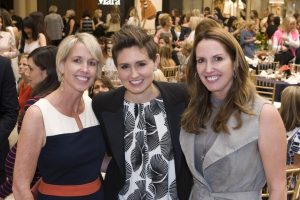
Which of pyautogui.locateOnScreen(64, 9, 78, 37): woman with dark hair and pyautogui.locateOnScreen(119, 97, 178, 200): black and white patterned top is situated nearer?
pyautogui.locateOnScreen(119, 97, 178, 200): black and white patterned top

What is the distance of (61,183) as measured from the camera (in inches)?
90.7

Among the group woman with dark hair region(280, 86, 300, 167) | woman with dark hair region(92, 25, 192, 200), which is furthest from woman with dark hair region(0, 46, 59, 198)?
woman with dark hair region(280, 86, 300, 167)

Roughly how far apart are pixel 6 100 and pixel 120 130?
2.89 ft

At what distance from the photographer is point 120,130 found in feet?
7.66

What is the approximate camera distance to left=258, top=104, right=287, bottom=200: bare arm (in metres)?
2.03

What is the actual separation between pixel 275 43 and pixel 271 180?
9.14m

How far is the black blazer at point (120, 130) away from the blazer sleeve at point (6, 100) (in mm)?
680

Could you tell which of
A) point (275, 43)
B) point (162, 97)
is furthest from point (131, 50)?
point (275, 43)

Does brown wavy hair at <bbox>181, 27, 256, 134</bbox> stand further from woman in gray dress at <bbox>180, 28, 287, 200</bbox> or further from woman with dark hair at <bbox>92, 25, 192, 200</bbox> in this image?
woman with dark hair at <bbox>92, 25, 192, 200</bbox>

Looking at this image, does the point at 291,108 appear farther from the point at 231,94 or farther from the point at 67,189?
the point at 67,189

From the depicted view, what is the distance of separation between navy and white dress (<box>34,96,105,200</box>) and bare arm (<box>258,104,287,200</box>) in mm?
784

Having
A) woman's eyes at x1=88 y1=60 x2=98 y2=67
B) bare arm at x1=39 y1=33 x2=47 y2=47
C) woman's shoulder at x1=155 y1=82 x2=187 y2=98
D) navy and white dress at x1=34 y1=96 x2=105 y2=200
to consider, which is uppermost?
woman's eyes at x1=88 y1=60 x2=98 y2=67

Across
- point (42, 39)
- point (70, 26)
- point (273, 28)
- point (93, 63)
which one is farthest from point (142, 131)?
point (70, 26)

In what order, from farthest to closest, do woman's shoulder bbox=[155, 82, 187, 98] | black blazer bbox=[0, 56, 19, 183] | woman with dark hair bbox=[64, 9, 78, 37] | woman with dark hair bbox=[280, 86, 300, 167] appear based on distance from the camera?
woman with dark hair bbox=[64, 9, 78, 37], woman with dark hair bbox=[280, 86, 300, 167], black blazer bbox=[0, 56, 19, 183], woman's shoulder bbox=[155, 82, 187, 98]
